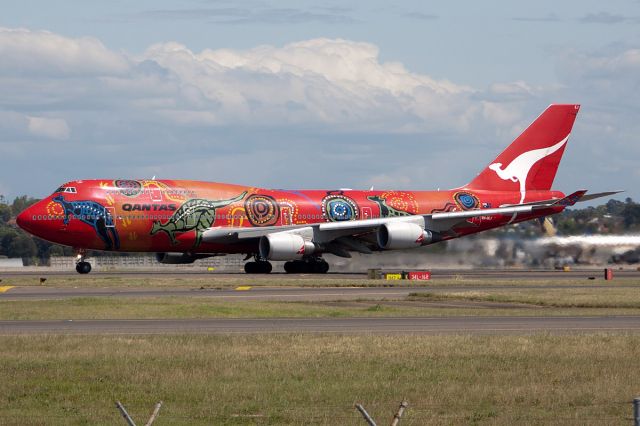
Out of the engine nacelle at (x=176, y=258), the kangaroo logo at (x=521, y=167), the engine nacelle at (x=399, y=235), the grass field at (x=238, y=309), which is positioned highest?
the kangaroo logo at (x=521, y=167)

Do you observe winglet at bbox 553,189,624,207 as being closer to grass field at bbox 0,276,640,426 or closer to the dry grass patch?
the dry grass patch

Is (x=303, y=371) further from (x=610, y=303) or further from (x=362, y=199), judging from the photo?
(x=362, y=199)

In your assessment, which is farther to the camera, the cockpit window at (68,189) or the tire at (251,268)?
the tire at (251,268)

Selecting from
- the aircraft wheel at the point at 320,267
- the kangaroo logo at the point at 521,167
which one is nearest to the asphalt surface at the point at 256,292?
the aircraft wheel at the point at 320,267

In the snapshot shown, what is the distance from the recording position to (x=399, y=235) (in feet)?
223

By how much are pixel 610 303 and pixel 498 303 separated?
4.30m

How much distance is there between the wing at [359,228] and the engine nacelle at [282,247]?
42.7 inches

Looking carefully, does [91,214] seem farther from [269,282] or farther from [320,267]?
[320,267]

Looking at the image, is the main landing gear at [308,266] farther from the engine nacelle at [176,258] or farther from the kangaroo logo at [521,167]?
the kangaroo logo at [521,167]

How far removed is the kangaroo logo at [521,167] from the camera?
7719 centimetres

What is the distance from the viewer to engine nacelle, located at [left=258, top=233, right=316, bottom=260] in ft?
214

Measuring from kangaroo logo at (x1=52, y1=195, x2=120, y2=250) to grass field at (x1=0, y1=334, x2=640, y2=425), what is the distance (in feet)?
115

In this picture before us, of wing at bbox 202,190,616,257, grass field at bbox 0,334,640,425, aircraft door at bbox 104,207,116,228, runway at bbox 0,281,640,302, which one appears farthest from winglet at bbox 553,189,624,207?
grass field at bbox 0,334,640,425

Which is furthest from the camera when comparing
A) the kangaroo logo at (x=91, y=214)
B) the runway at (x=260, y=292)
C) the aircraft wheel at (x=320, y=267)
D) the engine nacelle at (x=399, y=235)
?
the aircraft wheel at (x=320, y=267)
